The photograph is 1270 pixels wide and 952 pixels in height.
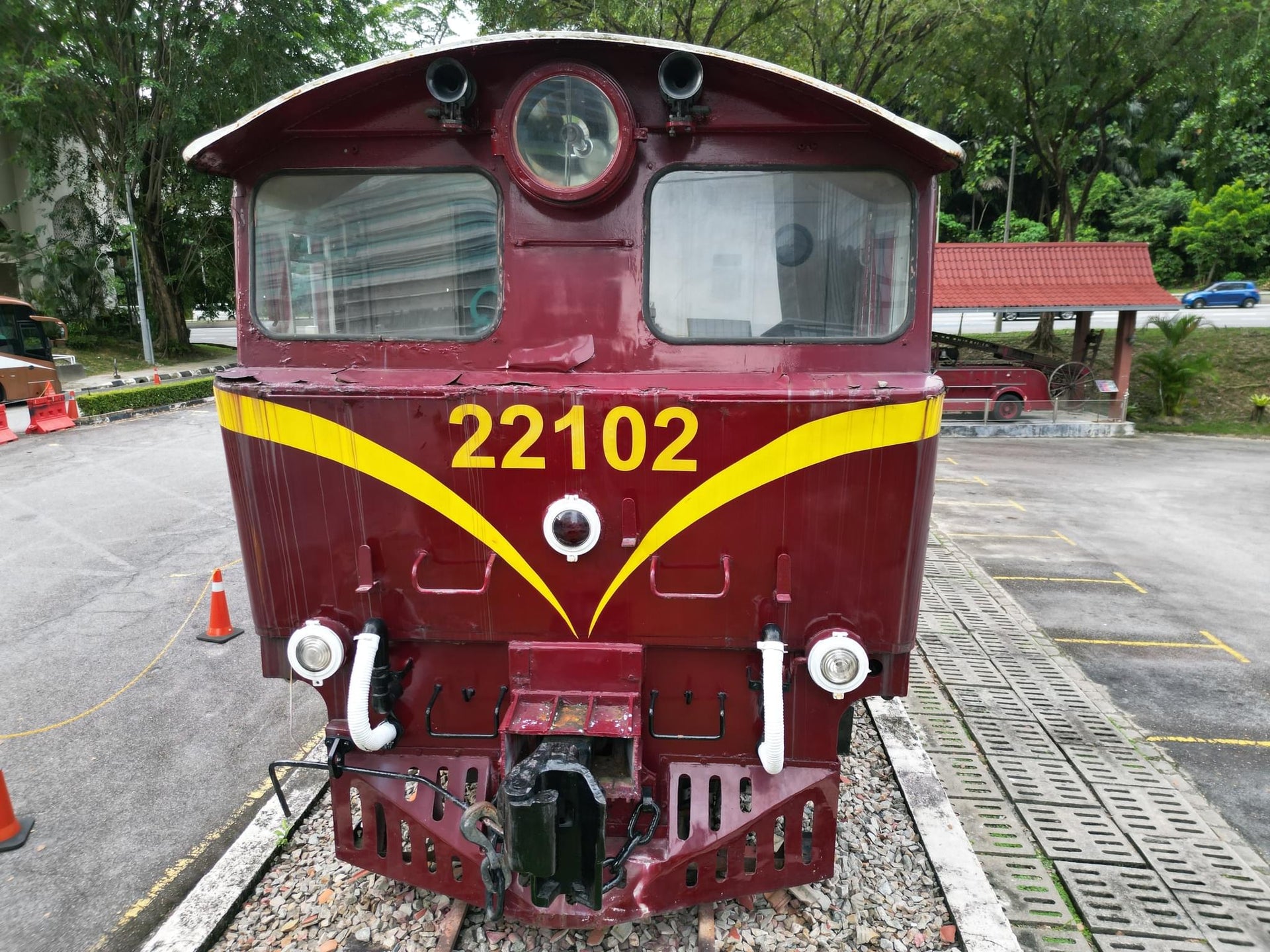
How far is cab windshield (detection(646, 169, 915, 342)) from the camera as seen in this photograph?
3.10m

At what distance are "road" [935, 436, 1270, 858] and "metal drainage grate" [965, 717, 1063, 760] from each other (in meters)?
0.82

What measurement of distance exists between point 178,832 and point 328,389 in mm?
3066

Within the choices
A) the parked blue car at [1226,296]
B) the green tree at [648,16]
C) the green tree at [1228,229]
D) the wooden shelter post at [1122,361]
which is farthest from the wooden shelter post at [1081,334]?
the green tree at [1228,229]

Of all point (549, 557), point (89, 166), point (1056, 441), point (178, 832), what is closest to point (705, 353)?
point (549, 557)

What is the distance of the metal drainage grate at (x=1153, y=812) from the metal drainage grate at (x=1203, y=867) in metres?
0.08

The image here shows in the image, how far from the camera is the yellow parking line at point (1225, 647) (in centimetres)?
670

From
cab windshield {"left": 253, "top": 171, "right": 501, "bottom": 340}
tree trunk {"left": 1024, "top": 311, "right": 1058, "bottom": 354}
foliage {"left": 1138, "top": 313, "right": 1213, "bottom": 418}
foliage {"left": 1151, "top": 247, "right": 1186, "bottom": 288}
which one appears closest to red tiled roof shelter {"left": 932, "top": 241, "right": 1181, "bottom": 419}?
foliage {"left": 1138, "top": 313, "right": 1213, "bottom": 418}

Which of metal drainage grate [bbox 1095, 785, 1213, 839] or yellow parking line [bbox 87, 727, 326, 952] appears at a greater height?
yellow parking line [bbox 87, 727, 326, 952]

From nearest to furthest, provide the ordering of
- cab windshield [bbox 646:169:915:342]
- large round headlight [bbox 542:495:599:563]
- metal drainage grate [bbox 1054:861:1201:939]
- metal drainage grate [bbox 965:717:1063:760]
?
large round headlight [bbox 542:495:599:563] → cab windshield [bbox 646:169:915:342] → metal drainage grate [bbox 1054:861:1201:939] → metal drainage grate [bbox 965:717:1063:760]

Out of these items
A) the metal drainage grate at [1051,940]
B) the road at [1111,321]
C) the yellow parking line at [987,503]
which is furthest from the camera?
the road at [1111,321]

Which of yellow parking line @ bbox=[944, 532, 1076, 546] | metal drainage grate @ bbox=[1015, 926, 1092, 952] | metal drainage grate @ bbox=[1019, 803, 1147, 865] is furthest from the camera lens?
yellow parking line @ bbox=[944, 532, 1076, 546]

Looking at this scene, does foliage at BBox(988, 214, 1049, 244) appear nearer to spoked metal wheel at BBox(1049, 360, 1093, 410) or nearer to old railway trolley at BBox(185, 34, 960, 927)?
spoked metal wheel at BBox(1049, 360, 1093, 410)

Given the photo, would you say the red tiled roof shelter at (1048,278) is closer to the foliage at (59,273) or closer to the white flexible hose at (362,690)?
the white flexible hose at (362,690)

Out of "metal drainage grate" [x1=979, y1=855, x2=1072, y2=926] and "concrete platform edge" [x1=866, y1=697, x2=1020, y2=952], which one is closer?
"concrete platform edge" [x1=866, y1=697, x2=1020, y2=952]
